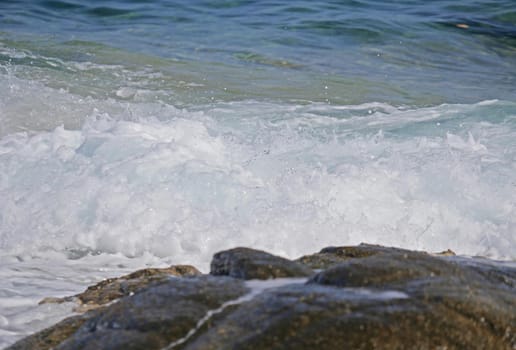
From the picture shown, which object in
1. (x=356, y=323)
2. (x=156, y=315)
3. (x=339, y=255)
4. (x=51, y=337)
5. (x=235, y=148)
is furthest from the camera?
(x=235, y=148)

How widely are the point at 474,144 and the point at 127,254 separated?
381cm

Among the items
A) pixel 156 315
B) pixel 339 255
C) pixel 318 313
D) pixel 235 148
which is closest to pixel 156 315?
pixel 156 315

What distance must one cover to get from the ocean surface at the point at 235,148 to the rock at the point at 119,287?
14 centimetres

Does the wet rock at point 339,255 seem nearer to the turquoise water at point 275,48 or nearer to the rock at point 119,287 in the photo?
the rock at point 119,287

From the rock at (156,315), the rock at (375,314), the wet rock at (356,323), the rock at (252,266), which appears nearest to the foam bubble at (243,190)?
the rock at (252,266)

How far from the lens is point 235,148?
278 inches

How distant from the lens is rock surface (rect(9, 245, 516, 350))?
2.02 metres

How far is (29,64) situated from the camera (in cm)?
1058

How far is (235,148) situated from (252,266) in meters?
4.54

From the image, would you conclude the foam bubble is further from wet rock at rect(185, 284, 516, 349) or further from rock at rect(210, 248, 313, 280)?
wet rock at rect(185, 284, 516, 349)

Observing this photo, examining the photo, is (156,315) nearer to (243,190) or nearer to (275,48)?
(243,190)

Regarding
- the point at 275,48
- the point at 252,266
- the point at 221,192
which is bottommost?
the point at 221,192

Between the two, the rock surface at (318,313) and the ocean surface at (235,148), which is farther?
the ocean surface at (235,148)

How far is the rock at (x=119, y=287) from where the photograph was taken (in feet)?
10.6
